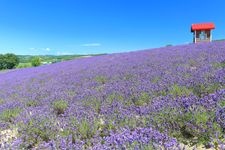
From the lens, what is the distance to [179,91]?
4105 mm

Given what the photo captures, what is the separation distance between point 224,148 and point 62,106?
3031 mm

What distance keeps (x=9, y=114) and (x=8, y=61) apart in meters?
47.5

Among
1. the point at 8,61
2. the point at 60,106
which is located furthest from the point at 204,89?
the point at 8,61

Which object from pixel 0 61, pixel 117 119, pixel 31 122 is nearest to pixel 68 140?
pixel 117 119

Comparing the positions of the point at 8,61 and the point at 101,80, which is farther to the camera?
the point at 8,61

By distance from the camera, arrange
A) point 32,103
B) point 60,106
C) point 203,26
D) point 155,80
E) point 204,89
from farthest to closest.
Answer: point 203,26 < point 32,103 < point 155,80 < point 60,106 < point 204,89

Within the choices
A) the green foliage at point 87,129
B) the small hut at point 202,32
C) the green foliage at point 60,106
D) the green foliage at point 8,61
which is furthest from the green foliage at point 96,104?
the green foliage at point 8,61

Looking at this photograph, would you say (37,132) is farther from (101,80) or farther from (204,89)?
(101,80)

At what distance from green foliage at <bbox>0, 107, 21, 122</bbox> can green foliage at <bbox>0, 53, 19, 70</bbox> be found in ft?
154

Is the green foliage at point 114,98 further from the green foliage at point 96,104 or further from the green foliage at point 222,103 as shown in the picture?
the green foliage at point 222,103

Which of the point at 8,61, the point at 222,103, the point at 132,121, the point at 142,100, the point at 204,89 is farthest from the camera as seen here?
the point at 8,61

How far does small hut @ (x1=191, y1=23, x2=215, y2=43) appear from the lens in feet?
76.2

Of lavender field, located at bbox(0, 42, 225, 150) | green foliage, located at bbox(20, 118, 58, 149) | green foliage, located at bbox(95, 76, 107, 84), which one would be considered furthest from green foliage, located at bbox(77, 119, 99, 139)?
green foliage, located at bbox(95, 76, 107, 84)

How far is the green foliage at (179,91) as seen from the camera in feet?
13.3
